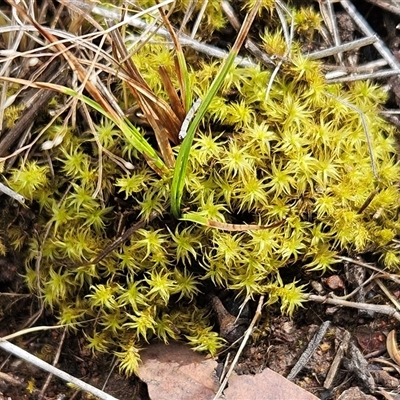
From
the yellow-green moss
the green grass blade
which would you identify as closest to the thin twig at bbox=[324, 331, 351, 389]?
the yellow-green moss

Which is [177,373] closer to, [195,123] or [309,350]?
[309,350]

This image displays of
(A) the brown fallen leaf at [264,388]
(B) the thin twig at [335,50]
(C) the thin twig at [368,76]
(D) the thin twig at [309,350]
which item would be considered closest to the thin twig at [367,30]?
(C) the thin twig at [368,76]

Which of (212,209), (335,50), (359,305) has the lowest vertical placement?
(359,305)

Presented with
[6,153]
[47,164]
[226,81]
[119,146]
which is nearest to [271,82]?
[226,81]

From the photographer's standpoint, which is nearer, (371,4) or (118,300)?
(118,300)

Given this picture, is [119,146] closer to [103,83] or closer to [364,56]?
[103,83]

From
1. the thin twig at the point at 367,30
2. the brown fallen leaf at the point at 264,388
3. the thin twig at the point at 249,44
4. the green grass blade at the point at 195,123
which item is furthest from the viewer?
the thin twig at the point at 367,30

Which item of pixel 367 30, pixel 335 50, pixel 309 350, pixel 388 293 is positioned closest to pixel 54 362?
pixel 309 350

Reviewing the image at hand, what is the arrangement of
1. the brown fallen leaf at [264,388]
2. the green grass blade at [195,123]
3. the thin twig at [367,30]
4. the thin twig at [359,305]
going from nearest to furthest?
the green grass blade at [195,123] → the brown fallen leaf at [264,388] → the thin twig at [359,305] → the thin twig at [367,30]

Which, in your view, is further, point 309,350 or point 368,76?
point 368,76

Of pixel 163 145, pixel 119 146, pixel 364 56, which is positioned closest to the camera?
pixel 163 145

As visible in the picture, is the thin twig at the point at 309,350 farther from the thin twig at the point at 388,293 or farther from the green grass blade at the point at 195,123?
the green grass blade at the point at 195,123
